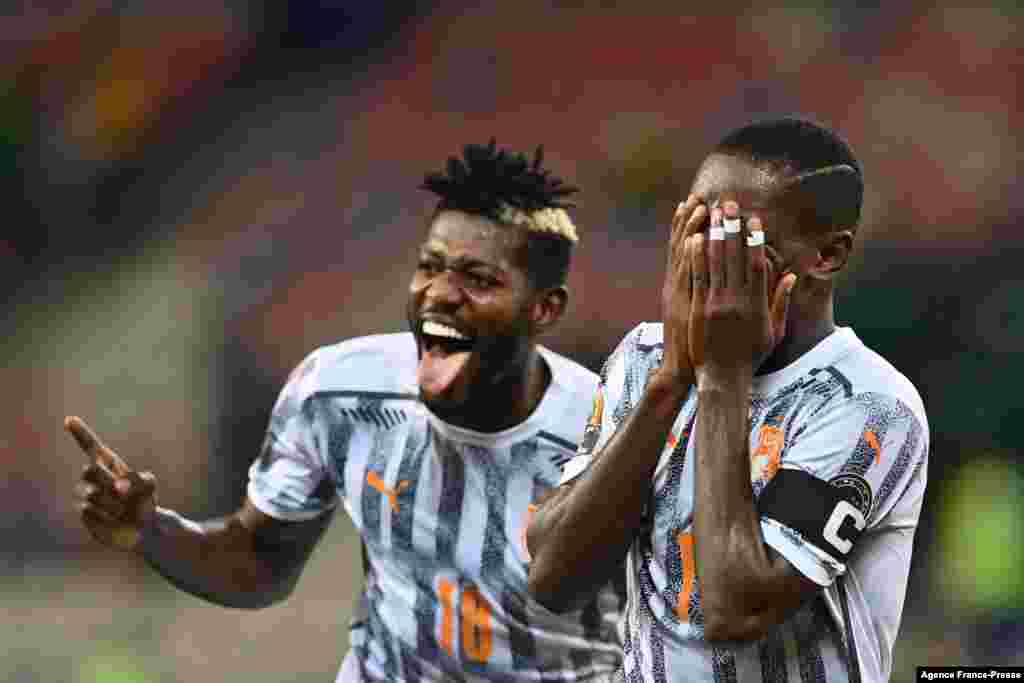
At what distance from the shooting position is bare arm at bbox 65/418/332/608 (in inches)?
152

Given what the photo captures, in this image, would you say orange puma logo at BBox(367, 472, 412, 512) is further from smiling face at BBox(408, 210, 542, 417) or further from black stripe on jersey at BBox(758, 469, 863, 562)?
black stripe on jersey at BBox(758, 469, 863, 562)

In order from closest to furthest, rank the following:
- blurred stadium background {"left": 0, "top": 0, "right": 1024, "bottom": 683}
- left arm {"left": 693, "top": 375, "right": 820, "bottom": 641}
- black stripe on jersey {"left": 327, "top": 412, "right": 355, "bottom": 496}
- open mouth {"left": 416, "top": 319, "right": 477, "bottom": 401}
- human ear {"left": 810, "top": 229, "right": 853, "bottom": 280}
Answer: left arm {"left": 693, "top": 375, "right": 820, "bottom": 641}
human ear {"left": 810, "top": 229, "right": 853, "bottom": 280}
open mouth {"left": 416, "top": 319, "right": 477, "bottom": 401}
black stripe on jersey {"left": 327, "top": 412, "right": 355, "bottom": 496}
blurred stadium background {"left": 0, "top": 0, "right": 1024, "bottom": 683}

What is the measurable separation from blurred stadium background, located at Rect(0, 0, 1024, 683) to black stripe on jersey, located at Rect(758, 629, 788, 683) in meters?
5.39

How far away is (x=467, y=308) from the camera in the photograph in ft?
12.4

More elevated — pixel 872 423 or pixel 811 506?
pixel 872 423

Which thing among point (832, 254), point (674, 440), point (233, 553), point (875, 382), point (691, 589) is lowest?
point (233, 553)

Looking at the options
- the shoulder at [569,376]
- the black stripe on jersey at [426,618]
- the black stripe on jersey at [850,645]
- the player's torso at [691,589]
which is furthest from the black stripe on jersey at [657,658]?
the shoulder at [569,376]

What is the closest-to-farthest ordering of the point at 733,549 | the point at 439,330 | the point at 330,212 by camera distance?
the point at 733,549
the point at 439,330
the point at 330,212

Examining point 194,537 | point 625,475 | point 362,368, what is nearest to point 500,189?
point 362,368

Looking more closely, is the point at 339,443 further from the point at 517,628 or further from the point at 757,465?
the point at 757,465

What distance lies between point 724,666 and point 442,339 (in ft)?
5.23

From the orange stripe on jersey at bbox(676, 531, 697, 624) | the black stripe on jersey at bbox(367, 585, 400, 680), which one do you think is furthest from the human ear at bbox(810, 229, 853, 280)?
the black stripe on jersey at bbox(367, 585, 400, 680)

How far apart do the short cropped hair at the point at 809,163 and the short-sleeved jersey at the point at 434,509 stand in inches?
57.8

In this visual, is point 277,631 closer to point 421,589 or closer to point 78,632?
point 78,632
